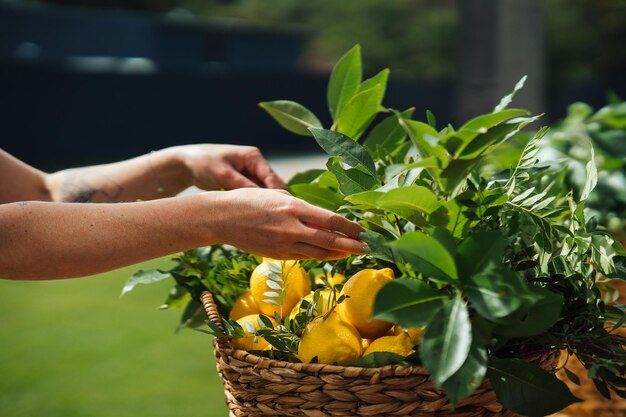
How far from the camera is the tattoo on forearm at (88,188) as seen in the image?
Result: 6.00 feet

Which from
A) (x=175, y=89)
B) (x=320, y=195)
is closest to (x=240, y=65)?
(x=175, y=89)

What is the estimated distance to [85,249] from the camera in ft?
3.72

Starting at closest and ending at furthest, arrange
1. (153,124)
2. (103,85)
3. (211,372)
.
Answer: (211,372)
(103,85)
(153,124)

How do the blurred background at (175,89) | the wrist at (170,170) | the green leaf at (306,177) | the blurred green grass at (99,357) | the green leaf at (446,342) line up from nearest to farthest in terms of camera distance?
the green leaf at (446,342) < the green leaf at (306,177) < the wrist at (170,170) < the blurred green grass at (99,357) < the blurred background at (175,89)

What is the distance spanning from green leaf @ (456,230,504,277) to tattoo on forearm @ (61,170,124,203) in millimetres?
1139

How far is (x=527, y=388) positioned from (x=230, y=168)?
0.86 metres

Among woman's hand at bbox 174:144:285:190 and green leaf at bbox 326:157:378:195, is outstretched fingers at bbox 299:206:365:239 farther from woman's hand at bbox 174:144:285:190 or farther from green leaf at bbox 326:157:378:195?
woman's hand at bbox 174:144:285:190

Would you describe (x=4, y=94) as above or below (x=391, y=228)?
above

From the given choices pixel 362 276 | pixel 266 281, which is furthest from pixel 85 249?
pixel 362 276

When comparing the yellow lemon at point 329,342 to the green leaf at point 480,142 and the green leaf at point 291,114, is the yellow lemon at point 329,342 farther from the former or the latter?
the green leaf at point 291,114

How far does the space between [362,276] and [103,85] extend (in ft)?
42.3

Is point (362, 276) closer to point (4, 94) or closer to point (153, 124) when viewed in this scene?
point (4, 94)

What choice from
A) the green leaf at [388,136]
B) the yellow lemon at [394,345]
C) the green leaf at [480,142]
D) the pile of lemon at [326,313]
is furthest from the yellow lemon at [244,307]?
the green leaf at [480,142]

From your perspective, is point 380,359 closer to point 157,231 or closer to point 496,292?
point 496,292
